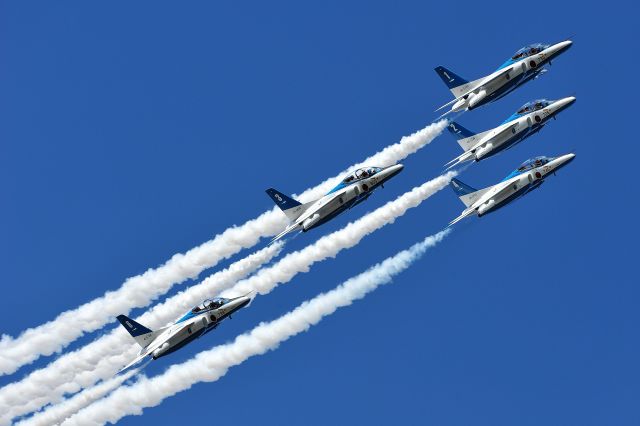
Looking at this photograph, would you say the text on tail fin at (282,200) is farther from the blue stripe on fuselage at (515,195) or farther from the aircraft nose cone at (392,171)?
the blue stripe on fuselage at (515,195)

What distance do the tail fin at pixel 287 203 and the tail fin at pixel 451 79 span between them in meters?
14.6

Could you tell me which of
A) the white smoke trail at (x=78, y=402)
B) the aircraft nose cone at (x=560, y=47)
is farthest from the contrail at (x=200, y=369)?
the aircraft nose cone at (x=560, y=47)

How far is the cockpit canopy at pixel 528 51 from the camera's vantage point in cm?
10212

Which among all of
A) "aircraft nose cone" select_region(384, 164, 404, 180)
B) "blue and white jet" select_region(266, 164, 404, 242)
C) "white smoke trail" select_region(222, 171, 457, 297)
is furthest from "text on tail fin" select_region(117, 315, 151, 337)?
"aircraft nose cone" select_region(384, 164, 404, 180)

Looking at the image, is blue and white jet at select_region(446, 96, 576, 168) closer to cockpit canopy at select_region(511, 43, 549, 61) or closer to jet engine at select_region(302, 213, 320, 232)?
cockpit canopy at select_region(511, 43, 549, 61)

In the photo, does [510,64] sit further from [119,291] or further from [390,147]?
[119,291]

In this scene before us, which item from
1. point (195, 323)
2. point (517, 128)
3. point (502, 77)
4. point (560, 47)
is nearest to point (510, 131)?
point (517, 128)

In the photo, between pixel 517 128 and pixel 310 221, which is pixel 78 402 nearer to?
pixel 310 221

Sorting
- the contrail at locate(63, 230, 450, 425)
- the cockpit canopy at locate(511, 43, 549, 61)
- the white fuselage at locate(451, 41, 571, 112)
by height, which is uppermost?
the cockpit canopy at locate(511, 43, 549, 61)

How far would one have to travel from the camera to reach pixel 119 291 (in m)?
102

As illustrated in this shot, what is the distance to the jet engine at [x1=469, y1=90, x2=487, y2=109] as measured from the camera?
102m

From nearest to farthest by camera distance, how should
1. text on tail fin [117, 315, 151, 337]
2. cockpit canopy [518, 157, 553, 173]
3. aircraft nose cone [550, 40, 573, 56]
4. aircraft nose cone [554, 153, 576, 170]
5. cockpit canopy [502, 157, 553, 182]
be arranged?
1. text on tail fin [117, 315, 151, 337]
2. cockpit canopy [502, 157, 553, 182]
3. cockpit canopy [518, 157, 553, 173]
4. aircraft nose cone [554, 153, 576, 170]
5. aircraft nose cone [550, 40, 573, 56]

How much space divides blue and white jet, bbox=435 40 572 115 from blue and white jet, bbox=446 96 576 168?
1.86 meters

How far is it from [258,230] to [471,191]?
48.4ft
